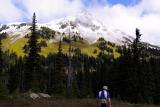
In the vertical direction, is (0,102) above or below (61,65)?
below

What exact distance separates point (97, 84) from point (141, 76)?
123 feet

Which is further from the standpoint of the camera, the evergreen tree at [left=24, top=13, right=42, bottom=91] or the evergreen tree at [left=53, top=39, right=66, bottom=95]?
the evergreen tree at [left=53, top=39, right=66, bottom=95]

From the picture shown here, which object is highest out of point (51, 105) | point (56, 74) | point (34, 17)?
point (34, 17)

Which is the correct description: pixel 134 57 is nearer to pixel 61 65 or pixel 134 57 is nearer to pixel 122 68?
pixel 122 68

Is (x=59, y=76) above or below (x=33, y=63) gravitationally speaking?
below

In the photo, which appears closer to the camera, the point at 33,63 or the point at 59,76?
the point at 33,63

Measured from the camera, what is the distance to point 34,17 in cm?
7275

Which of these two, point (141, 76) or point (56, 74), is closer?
point (141, 76)

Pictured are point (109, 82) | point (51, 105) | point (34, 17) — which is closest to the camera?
point (51, 105)

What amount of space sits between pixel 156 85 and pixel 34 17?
29701mm

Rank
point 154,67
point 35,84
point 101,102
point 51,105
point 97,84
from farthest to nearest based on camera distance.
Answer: point 97,84, point 154,67, point 35,84, point 51,105, point 101,102

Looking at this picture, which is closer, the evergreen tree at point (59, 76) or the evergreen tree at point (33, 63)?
the evergreen tree at point (33, 63)

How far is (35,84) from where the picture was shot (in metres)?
66.5

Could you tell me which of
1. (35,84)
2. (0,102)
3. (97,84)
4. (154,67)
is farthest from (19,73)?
(0,102)
